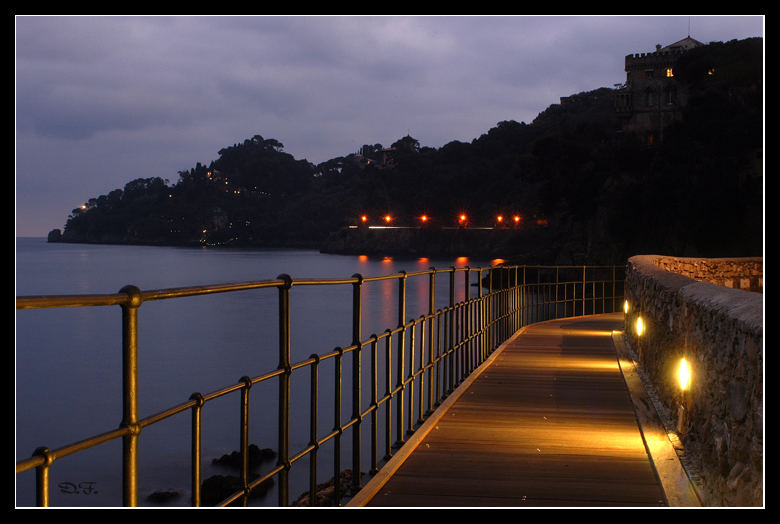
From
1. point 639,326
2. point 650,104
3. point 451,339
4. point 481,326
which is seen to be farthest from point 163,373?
point 650,104

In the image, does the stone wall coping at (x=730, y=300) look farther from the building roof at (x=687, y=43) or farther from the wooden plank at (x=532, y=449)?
the building roof at (x=687, y=43)

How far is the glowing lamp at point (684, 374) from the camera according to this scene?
4.75 metres

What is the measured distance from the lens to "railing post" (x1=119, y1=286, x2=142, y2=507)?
196cm

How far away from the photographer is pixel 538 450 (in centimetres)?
506

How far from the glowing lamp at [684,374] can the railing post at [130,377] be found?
355 cm

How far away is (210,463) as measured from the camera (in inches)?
770

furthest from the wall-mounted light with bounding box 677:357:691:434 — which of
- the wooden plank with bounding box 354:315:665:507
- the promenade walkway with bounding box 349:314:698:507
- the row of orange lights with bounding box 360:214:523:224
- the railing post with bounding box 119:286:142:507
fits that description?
the row of orange lights with bounding box 360:214:523:224

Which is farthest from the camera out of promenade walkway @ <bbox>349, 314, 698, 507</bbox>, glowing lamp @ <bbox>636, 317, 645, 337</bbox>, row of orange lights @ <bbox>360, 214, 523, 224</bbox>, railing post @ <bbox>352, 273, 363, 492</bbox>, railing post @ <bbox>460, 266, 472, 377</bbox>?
row of orange lights @ <bbox>360, 214, 523, 224</bbox>

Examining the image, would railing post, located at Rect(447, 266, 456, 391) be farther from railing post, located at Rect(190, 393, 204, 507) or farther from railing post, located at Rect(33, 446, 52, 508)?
railing post, located at Rect(33, 446, 52, 508)

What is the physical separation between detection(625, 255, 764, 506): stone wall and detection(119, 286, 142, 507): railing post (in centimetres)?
195

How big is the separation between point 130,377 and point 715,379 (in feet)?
9.00

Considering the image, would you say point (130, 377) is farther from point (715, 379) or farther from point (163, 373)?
point (163, 373)

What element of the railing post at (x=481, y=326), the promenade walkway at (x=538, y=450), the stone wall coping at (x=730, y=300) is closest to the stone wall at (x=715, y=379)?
the stone wall coping at (x=730, y=300)
